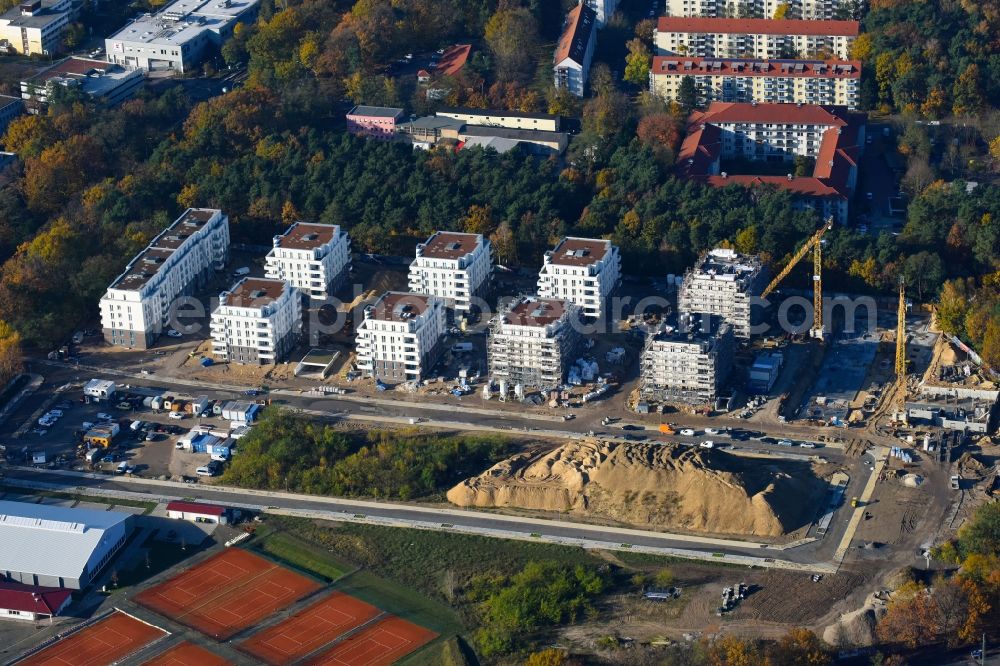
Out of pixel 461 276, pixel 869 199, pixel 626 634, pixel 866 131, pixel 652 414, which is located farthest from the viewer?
pixel 866 131

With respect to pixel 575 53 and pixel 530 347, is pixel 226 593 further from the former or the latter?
pixel 575 53

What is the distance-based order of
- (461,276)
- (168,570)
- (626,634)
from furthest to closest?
(461,276)
(168,570)
(626,634)

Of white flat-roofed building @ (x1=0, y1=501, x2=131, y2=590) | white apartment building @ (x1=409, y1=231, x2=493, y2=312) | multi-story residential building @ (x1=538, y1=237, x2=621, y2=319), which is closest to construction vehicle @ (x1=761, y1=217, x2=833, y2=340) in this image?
multi-story residential building @ (x1=538, y1=237, x2=621, y2=319)

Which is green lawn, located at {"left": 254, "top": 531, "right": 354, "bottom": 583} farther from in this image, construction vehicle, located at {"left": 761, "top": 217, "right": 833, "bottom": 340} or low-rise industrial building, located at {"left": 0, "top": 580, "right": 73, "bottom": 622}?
construction vehicle, located at {"left": 761, "top": 217, "right": 833, "bottom": 340}

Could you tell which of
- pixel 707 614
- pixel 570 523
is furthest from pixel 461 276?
pixel 707 614

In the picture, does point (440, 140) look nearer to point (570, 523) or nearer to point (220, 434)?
point (220, 434)

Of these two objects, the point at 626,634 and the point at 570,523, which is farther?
the point at 570,523

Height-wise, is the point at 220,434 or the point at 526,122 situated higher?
the point at 526,122
